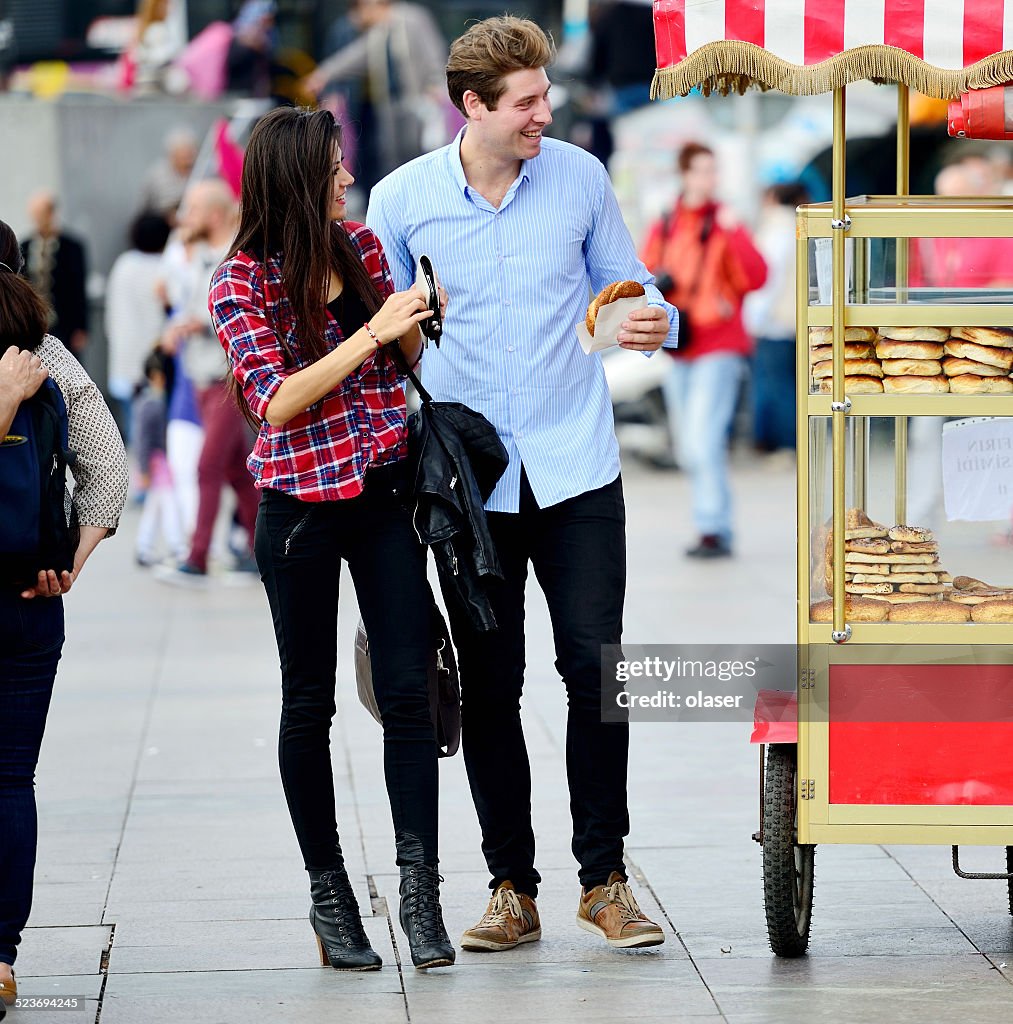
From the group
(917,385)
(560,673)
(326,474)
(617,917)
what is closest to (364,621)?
(326,474)

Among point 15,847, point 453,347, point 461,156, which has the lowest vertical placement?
point 15,847

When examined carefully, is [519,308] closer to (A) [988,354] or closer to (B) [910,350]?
(B) [910,350]

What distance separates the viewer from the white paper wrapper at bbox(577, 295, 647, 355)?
4293 millimetres

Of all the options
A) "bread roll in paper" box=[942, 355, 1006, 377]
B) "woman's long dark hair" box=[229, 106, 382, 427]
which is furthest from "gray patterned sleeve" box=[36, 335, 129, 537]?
"bread roll in paper" box=[942, 355, 1006, 377]

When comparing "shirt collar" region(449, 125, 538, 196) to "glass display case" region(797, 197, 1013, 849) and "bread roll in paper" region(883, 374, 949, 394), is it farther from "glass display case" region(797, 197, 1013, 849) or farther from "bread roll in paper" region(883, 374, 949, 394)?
"bread roll in paper" region(883, 374, 949, 394)

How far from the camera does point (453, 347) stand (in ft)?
14.6

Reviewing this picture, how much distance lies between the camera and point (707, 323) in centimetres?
1062

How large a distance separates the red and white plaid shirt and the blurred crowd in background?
568 centimetres

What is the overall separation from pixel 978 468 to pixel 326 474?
144cm

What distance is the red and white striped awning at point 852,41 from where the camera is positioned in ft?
12.9

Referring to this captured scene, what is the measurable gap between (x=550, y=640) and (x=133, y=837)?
3.24 metres

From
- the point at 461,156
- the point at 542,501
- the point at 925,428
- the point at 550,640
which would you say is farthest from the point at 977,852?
the point at 550,640

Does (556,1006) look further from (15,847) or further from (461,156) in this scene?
(461,156)
